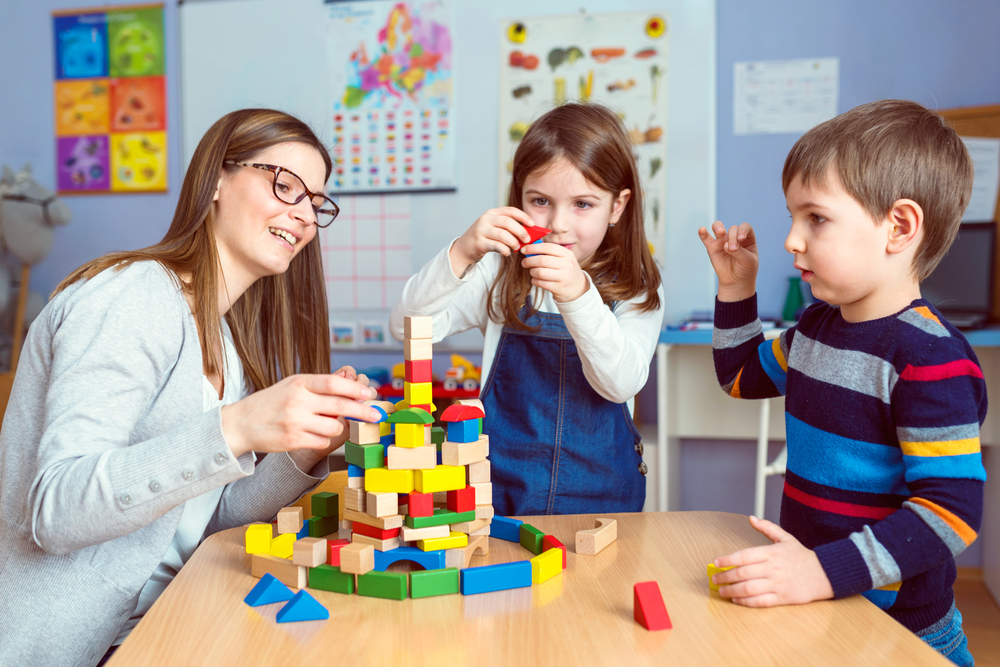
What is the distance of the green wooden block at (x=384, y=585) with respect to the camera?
0.76 meters

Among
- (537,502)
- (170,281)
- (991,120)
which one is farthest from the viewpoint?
(991,120)

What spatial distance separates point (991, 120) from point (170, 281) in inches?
99.2

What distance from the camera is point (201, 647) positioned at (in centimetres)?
67

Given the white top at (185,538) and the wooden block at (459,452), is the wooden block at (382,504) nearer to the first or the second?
the wooden block at (459,452)

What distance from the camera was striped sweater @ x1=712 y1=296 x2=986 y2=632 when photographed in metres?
0.75

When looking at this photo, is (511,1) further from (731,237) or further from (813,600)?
(813,600)

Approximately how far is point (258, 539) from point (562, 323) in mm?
722

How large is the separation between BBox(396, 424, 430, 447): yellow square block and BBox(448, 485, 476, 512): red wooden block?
7 cm

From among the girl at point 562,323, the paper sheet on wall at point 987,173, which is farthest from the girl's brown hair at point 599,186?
the paper sheet on wall at point 987,173

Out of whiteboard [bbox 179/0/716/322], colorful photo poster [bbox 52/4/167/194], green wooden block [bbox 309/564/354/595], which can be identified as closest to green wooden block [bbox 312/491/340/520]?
green wooden block [bbox 309/564/354/595]

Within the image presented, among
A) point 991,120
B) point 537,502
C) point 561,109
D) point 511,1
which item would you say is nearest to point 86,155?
point 511,1

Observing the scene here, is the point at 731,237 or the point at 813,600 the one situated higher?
the point at 731,237

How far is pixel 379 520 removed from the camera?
79 centimetres

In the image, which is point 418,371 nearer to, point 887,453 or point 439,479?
point 439,479
